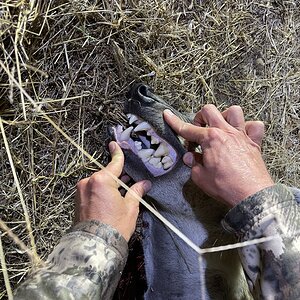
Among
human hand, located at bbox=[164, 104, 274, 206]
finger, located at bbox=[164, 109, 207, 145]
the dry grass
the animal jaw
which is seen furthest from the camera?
the dry grass

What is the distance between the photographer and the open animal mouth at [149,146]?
82.9 inches

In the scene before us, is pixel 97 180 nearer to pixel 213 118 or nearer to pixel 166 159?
pixel 166 159

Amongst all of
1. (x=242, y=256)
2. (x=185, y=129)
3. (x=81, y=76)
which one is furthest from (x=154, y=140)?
(x=242, y=256)

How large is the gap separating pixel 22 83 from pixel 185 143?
0.61 metres

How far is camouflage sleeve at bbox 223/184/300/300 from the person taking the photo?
5.62ft

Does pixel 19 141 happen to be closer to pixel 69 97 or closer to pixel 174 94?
pixel 69 97

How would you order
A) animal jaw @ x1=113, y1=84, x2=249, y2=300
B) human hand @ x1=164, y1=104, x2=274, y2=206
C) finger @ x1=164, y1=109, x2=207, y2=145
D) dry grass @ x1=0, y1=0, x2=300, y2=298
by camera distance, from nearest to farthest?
1. human hand @ x1=164, y1=104, x2=274, y2=206
2. finger @ x1=164, y1=109, x2=207, y2=145
3. animal jaw @ x1=113, y1=84, x2=249, y2=300
4. dry grass @ x1=0, y1=0, x2=300, y2=298

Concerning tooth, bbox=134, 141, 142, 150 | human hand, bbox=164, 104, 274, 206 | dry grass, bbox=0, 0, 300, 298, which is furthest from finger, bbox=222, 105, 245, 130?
dry grass, bbox=0, 0, 300, 298

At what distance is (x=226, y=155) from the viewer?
189 centimetres

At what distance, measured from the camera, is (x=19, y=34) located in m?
2.06

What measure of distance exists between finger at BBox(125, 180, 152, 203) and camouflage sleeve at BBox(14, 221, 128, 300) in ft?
0.68

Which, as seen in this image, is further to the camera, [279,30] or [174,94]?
[279,30]

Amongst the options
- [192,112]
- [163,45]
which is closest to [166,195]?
[192,112]

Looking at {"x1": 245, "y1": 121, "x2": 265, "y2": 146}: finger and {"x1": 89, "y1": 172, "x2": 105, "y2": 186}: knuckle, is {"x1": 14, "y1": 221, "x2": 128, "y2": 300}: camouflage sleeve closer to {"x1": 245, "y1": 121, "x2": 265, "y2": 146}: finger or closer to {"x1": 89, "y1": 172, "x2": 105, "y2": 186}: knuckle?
{"x1": 89, "y1": 172, "x2": 105, "y2": 186}: knuckle
